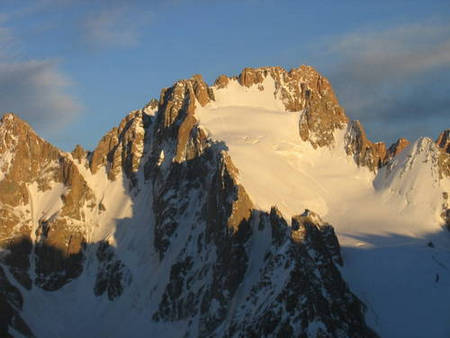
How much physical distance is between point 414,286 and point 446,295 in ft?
16.6

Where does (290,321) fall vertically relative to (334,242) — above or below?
below

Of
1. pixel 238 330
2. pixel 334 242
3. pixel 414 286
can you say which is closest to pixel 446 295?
pixel 414 286

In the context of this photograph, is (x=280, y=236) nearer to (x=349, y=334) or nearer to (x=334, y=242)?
(x=334, y=242)

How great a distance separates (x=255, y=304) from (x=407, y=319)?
22.9m

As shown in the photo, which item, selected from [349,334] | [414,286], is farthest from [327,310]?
[414,286]

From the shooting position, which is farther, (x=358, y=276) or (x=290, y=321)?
(x=358, y=276)

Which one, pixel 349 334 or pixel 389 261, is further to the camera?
pixel 389 261

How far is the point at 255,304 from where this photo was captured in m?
191

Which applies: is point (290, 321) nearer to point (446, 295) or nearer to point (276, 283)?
point (276, 283)

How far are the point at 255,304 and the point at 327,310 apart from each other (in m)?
12.6

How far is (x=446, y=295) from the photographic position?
191 meters

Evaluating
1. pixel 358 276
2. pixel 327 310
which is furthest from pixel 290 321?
pixel 358 276

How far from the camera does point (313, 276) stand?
188 m

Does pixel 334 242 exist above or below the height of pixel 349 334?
above
